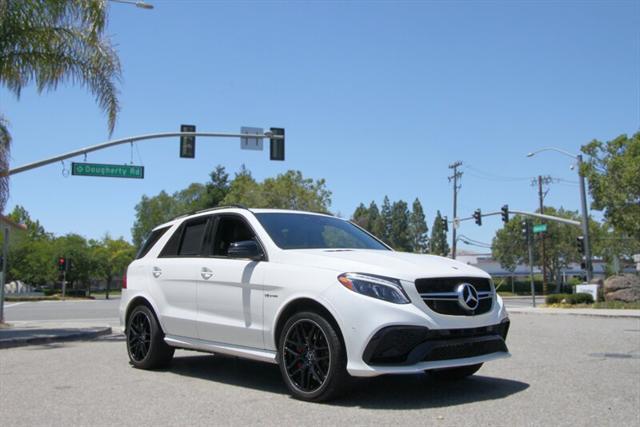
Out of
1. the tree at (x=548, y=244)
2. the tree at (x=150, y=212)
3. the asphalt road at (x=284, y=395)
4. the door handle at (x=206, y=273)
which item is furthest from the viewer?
the tree at (x=150, y=212)

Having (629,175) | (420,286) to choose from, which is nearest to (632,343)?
(420,286)

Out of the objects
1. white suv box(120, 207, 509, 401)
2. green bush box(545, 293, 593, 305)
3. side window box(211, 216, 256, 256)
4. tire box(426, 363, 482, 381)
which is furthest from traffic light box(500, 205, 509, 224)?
side window box(211, 216, 256, 256)

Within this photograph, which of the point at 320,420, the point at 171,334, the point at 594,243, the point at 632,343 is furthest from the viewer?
the point at 594,243

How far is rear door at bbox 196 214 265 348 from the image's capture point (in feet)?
20.1

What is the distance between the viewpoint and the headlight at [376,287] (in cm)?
521

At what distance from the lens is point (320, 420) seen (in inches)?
189

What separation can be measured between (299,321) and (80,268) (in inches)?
2694

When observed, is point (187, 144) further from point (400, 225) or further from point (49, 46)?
point (400, 225)

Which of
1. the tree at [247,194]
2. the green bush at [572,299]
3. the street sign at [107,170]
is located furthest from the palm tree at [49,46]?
the tree at [247,194]

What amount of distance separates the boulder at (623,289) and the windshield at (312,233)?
82.3ft

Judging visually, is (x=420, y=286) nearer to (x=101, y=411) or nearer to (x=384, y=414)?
(x=384, y=414)

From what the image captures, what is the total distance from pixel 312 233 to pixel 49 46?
1033 centimetres

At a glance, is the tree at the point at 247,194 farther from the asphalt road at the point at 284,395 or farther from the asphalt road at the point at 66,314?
the asphalt road at the point at 284,395

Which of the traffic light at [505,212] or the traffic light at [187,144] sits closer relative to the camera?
the traffic light at [187,144]
